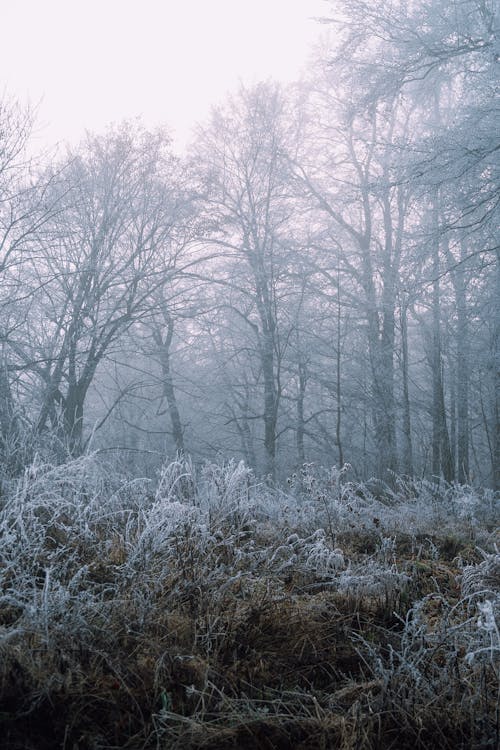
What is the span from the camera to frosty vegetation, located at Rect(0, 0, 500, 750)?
2.31m

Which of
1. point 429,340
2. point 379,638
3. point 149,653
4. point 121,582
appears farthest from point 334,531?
point 429,340

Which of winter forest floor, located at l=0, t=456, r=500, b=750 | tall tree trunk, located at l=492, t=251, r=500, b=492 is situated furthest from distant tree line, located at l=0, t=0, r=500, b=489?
winter forest floor, located at l=0, t=456, r=500, b=750

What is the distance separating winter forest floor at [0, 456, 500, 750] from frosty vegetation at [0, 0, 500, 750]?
2cm

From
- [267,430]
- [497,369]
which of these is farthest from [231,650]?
[267,430]

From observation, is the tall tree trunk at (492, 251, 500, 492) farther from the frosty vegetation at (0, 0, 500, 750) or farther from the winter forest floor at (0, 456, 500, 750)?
the winter forest floor at (0, 456, 500, 750)

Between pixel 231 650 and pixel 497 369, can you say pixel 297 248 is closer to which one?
pixel 497 369

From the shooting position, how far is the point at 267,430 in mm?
16031

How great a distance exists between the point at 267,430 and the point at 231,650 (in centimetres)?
1332

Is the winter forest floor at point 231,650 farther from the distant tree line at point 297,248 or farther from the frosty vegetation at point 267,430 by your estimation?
the distant tree line at point 297,248

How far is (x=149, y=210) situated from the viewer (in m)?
13.6

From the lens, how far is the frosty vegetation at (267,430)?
2.31 m

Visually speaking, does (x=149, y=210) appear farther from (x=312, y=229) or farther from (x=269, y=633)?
(x=269, y=633)

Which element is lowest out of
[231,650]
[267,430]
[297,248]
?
[231,650]

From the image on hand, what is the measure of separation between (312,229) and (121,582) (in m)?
15.5
